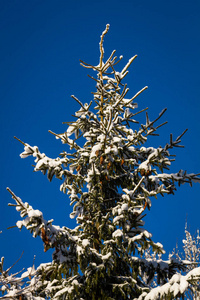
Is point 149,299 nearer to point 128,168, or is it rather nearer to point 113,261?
point 113,261

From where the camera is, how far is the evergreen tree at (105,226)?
480 cm

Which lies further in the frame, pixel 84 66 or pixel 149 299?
pixel 84 66

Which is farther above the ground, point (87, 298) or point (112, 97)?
point (112, 97)

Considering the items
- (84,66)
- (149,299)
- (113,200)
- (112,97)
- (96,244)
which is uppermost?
(84,66)

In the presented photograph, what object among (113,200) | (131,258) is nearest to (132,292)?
(131,258)

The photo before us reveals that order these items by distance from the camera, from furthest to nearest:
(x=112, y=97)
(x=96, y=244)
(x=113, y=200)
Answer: (x=112, y=97), (x=113, y=200), (x=96, y=244)

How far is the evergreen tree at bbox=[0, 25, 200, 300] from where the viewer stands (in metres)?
4.80

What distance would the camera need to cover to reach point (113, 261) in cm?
530

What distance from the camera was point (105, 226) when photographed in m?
6.04

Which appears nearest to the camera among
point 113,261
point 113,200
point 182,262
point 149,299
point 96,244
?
point 149,299

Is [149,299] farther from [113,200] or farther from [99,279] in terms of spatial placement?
[113,200]

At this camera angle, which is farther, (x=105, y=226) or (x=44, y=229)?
(x=105, y=226)

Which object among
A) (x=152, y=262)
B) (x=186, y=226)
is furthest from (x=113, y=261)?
(x=186, y=226)

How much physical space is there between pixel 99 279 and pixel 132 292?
0.70 m
